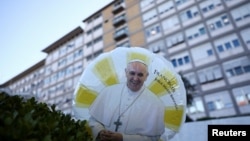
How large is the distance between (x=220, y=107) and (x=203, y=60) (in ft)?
15.3

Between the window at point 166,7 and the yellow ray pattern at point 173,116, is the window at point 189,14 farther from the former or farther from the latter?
the yellow ray pattern at point 173,116

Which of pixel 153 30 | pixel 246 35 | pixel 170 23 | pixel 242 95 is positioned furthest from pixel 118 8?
pixel 242 95

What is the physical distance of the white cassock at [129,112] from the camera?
10.6ft

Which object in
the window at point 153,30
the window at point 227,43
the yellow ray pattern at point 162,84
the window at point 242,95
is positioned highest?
the window at point 153,30

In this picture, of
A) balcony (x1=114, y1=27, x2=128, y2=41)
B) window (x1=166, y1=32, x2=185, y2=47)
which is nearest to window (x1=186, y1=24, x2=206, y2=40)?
window (x1=166, y1=32, x2=185, y2=47)

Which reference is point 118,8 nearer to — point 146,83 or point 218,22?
point 218,22

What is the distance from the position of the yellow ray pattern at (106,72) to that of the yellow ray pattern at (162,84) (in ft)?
1.97

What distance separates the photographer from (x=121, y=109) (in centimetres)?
334

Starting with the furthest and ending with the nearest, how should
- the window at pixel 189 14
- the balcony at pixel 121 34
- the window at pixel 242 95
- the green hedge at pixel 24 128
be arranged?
the balcony at pixel 121 34 < the window at pixel 189 14 < the window at pixel 242 95 < the green hedge at pixel 24 128

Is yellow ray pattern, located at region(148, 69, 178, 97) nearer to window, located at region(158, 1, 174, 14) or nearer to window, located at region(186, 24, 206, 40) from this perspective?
window, located at region(186, 24, 206, 40)

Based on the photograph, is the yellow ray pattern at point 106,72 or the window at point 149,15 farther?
the window at point 149,15

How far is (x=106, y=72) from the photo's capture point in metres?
3.60

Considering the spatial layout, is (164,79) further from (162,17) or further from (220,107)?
(162,17)

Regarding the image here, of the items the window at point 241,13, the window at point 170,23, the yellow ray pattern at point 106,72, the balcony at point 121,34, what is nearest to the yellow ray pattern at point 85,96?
the yellow ray pattern at point 106,72
